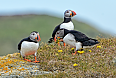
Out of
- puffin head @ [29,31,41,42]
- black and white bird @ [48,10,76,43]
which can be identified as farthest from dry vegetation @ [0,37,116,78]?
black and white bird @ [48,10,76,43]

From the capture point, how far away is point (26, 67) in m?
7.82

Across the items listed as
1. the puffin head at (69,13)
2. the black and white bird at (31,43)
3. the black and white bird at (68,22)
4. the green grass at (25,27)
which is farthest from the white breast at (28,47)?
the green grass at (25,27)

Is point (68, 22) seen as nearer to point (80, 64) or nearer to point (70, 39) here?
point (70, 39)

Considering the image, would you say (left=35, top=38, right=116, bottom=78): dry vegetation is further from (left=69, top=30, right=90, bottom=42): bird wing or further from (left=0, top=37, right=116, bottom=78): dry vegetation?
(left=69, top=30, right=90, bottom=42): bird wing

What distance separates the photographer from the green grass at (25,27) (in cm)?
3033

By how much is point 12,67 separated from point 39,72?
1.25m

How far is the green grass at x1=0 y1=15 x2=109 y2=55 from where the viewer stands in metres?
30.3

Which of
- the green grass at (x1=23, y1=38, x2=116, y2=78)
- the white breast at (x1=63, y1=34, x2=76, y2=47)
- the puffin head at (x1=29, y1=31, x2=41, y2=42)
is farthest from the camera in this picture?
the white breast at (x1=63, y1=34, x2=76, y2=47)

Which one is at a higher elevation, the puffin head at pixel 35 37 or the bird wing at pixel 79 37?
the puffin head at pixel 35 37

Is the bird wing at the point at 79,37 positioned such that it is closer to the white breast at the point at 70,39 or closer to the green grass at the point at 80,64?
the white breast at the point at 70,39

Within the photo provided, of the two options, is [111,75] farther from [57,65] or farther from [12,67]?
[12,67]

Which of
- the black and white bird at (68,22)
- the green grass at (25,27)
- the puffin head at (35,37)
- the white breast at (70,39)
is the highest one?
the black and white bird at (68,22)

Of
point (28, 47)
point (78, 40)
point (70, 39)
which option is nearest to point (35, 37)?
point (28, 47)

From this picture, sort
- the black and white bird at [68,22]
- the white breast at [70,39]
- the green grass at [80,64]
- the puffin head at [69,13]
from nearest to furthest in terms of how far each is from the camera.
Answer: the green grass at [80,64] → the white breast at [70,39] → the black and white bird at [68,22] → the puffin head at [69,13]
